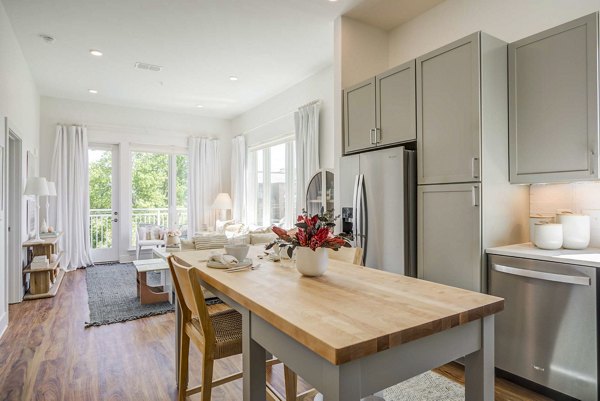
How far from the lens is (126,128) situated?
6.62m

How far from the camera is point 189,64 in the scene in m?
4.59

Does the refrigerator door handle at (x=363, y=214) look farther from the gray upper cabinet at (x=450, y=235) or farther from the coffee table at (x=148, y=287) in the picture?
the coffee table at (x=148, y=287)

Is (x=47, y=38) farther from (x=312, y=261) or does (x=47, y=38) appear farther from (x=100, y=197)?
(x=312, y=261)

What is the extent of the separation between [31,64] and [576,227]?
5.99m

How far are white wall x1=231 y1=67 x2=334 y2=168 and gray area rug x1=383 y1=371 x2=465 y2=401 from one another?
2816 millimetres

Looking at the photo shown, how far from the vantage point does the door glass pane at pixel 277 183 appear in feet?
19.2

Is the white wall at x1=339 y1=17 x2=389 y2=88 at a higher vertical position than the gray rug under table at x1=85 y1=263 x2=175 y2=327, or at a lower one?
higher

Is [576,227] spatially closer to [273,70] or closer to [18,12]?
[273,70]

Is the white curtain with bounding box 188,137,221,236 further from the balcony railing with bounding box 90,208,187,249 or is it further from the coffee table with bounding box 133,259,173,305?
the coffee table with bounding box 133,259,173,305

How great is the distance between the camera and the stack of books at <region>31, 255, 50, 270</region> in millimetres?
4211

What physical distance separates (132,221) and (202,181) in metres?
1.52

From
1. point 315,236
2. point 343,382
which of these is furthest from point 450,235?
point 343,382

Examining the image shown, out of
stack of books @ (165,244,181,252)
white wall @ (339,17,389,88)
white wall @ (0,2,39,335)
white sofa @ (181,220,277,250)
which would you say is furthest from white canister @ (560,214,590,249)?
white wall @ (0,2,39,335)

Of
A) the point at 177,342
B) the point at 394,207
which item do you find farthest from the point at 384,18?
the point at 177,342
